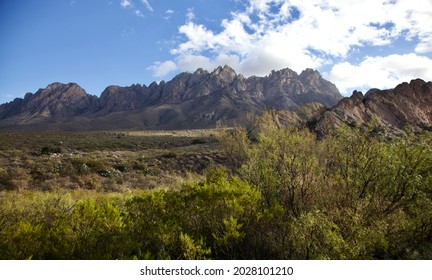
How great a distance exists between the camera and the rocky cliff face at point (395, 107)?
52950 millimetres

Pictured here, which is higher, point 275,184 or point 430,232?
point 275,184

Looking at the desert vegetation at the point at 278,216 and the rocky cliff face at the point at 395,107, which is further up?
the rocky cliff face at the point at 395,107

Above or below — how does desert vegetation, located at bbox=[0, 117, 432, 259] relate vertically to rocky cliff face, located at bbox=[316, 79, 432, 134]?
below

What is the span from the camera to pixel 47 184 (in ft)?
66.3

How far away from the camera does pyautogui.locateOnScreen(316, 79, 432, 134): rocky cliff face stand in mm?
52950

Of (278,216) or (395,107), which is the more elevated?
(395,107)

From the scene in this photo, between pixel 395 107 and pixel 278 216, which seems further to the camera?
pixel 395 107

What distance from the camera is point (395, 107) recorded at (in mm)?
57781

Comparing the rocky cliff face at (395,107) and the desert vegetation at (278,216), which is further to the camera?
the rocky cliff face at (395,107)

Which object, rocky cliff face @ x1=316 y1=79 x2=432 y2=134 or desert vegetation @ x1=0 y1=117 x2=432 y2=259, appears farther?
rocky cliff face @ x1=316 y1=79 x2=432 y2=134

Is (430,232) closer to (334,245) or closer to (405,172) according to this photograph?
(405,172)
